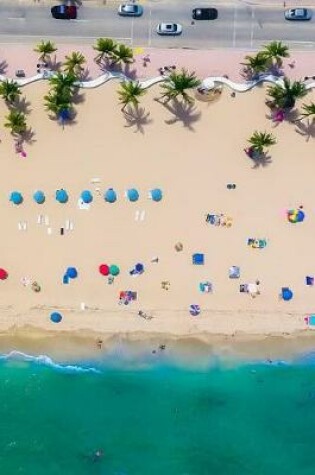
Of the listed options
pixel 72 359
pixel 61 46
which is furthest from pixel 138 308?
pixel 61 46

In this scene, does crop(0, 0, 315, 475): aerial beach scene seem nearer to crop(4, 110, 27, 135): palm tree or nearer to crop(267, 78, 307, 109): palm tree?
crop(267, 78, 307, 109): palm tree

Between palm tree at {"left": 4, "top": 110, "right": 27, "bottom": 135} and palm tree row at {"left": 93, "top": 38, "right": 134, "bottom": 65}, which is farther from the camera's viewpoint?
palm tree at {"left": 4, "top": 110, "right": 27, "bottom": 135}

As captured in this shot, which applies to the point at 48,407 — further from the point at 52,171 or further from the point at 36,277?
the point at 52,171

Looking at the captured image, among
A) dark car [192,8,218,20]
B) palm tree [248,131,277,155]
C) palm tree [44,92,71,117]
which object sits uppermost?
dark car [192,8,218,20]

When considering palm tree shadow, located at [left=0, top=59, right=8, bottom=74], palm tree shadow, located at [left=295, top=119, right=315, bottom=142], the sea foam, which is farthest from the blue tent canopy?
palm tree shadow, located at [left=295, top=119, right=315, bottom=142]

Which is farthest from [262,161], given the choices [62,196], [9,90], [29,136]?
[9,90]

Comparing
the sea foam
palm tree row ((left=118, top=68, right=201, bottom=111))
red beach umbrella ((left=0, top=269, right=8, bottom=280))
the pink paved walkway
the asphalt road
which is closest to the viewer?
palm tree row ((left=118, top=68, right=201, bottom=111))

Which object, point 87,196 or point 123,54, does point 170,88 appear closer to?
point 123,54

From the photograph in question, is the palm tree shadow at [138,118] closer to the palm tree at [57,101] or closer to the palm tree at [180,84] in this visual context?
the palm tree at [180,84]
